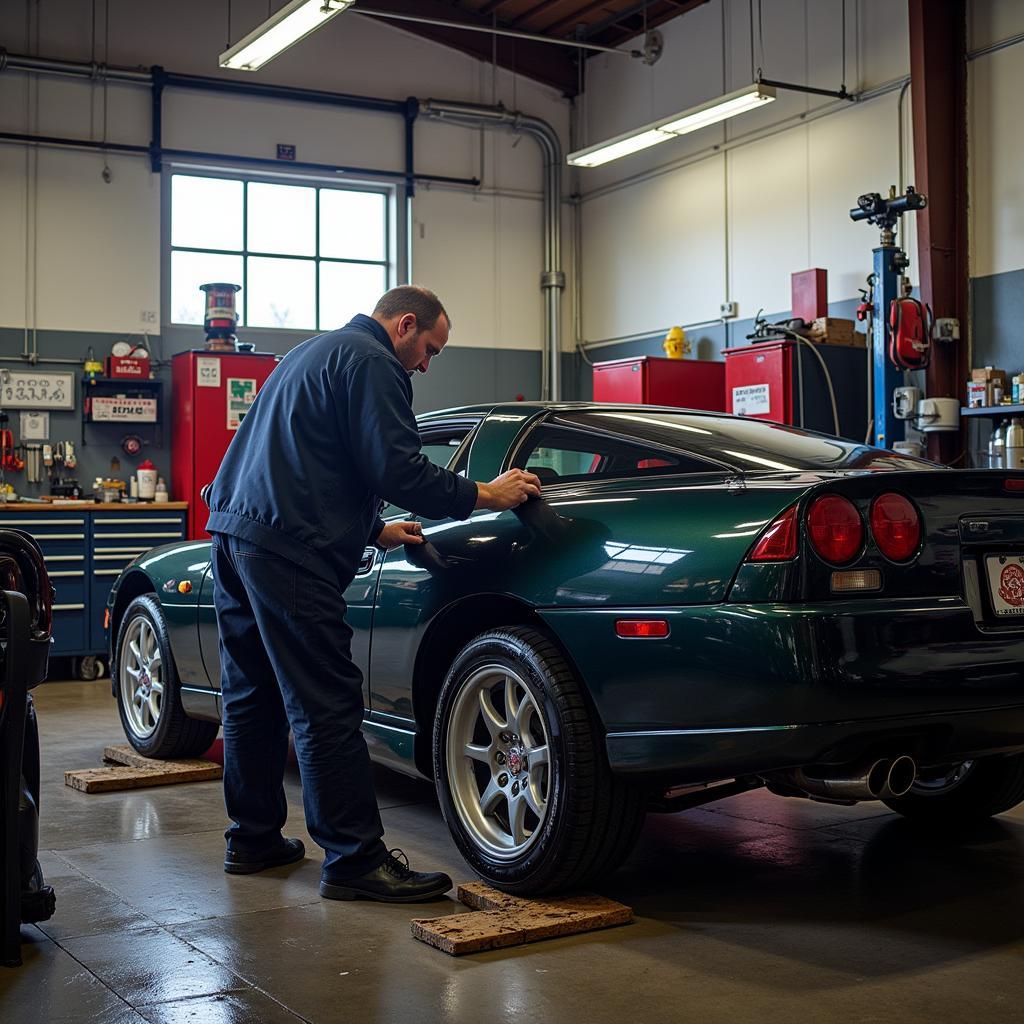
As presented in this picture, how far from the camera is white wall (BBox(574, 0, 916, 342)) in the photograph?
889 cm

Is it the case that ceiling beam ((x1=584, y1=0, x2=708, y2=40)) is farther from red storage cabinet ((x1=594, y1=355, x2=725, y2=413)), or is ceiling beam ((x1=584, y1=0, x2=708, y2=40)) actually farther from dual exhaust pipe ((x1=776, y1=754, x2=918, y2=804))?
dual exhaust pipe ((x1=776, y1=754, x2=918, y2=804))

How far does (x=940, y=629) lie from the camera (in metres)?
2.66

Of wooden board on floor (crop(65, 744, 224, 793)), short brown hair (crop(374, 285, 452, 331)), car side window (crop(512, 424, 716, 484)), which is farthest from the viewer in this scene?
wooden board on floor (crop(65, 744, 224, 793))

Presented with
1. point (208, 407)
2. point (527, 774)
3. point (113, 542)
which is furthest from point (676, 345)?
point (527, 774)

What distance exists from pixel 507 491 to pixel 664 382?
6588 mm

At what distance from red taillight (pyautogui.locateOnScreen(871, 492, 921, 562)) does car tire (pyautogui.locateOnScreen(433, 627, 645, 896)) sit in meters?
0.73

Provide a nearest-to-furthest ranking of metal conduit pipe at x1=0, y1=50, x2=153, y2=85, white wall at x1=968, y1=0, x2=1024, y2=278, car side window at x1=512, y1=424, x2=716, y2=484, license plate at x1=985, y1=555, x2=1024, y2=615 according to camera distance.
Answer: license plate at x1=985, y1=555, x2=1024, y2=615 < car side window at x1=512, y1=424, x2=716, y2=484 < white wall at x1=968, y1=0, x2=1024, y2=278 < metal conduit pipe at x1=0, y1=50, x2=153, y2=85

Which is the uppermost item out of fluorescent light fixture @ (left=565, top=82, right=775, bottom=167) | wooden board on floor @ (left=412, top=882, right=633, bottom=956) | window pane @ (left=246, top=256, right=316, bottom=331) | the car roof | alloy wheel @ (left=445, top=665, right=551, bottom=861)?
fluorescent light fixture @ (left=565, top=82, right=775, bottom=167)

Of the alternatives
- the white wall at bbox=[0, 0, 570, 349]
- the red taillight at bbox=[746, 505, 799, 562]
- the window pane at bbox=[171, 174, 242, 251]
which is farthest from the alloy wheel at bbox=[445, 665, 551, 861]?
the window pane at bbox=[171, 174, 242, 251]

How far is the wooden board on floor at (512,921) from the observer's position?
2.71 m

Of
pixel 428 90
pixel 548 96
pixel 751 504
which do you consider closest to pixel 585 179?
pixel 548 96

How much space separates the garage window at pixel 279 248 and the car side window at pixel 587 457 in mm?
7561

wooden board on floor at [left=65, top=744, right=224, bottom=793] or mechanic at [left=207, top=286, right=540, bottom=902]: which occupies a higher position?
mechanic at [left=207, top=286, right=540, bottom=902]

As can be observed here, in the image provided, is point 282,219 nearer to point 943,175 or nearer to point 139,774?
point 943,175
